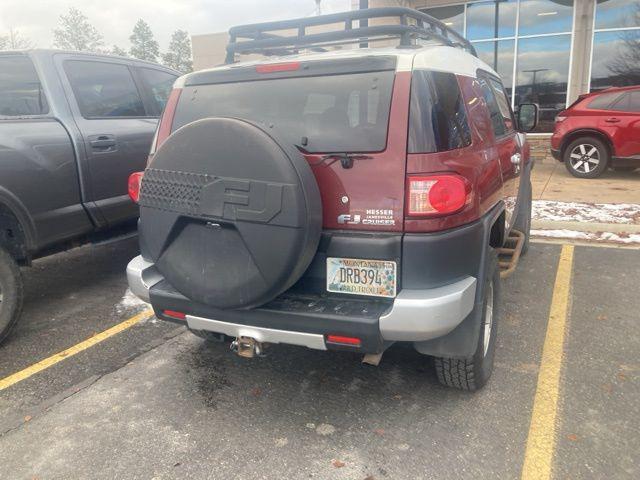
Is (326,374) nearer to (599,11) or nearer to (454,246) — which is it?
(454,246)

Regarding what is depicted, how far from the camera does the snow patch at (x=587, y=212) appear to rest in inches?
269

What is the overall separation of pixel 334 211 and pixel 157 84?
12.1 ft

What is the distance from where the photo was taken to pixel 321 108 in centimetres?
264

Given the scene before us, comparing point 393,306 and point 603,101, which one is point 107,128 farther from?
point 603,101

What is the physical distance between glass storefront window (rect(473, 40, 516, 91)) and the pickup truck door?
11.8 m

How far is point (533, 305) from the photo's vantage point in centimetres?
433

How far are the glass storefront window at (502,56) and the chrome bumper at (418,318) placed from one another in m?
13.2

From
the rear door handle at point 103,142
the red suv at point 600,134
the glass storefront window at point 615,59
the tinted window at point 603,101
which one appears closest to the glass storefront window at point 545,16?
the glass storefront window at point 615,59

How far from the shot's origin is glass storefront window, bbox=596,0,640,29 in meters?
12.8

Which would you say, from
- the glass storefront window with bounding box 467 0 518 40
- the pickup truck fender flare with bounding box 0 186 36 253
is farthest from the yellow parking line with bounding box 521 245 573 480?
the glass storefront window with bounding box 467 0 518 40

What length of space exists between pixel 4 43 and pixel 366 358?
51.2 m

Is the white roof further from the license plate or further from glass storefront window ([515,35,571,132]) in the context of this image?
glass storefront window ([515,35,571,132])

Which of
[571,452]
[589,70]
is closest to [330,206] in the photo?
[571,452]

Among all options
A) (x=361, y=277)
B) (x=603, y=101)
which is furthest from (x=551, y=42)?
(x=361, y=277)
